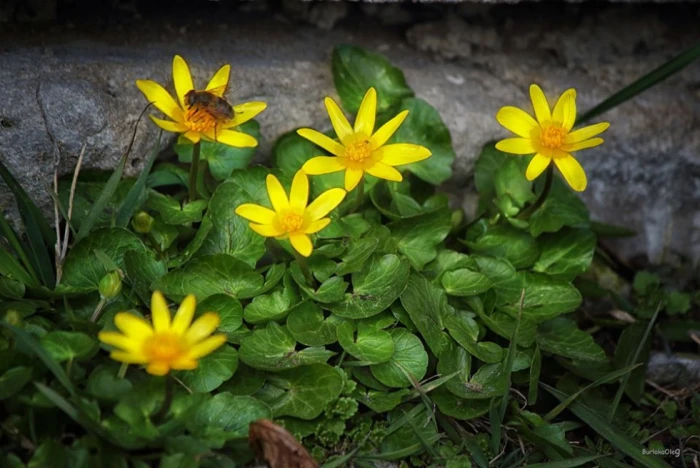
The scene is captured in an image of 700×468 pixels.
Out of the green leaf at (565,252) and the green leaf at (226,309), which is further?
the green leaf at (565,252)

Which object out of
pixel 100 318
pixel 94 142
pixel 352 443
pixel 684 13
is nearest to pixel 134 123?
pixel 94 142

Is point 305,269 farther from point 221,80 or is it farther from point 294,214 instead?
point 221,80

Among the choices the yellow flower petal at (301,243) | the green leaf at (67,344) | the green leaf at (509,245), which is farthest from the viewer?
the green leaf at (509,245)

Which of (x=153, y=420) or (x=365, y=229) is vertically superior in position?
(x=365, y=229)

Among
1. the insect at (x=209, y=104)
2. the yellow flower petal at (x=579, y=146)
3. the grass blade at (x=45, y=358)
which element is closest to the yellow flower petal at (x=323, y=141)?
the insect at (x=209, y=104)

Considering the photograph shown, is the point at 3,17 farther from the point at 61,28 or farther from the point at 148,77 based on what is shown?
the point at 148,77

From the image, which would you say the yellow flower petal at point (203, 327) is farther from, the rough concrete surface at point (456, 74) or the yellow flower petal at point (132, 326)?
the rough concrete surface at point (456, 74)
